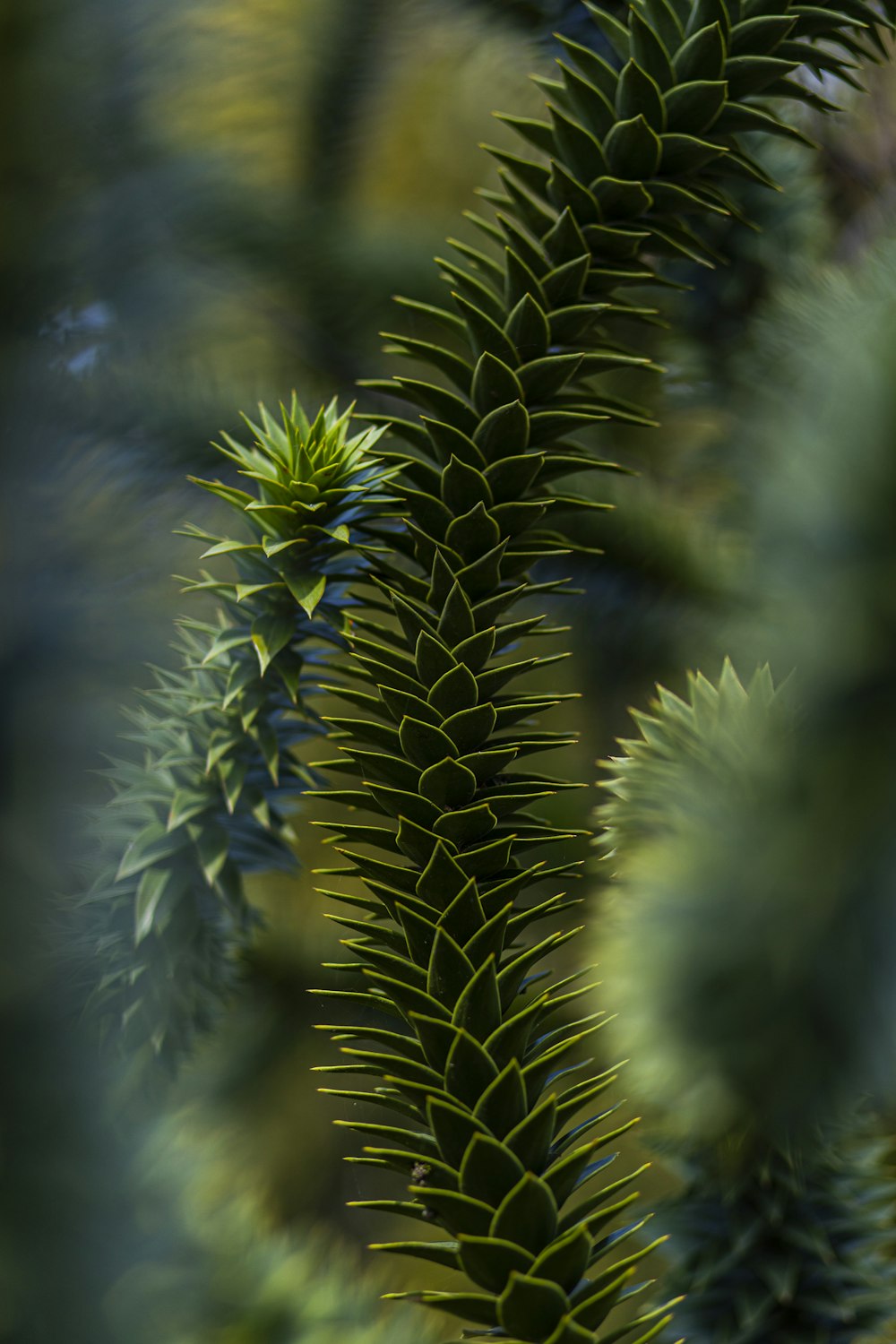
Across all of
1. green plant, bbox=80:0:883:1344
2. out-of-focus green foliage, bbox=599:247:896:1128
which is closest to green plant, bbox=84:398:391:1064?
green plant, bbox=80:0:883:1344

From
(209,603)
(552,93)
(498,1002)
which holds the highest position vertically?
(552,93)

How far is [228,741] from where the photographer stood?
0.92 feet

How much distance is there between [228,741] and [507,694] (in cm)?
8

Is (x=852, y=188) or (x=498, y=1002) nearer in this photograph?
(x=498, y=1002)

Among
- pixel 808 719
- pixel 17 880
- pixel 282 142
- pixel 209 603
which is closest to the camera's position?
pixel 808 719

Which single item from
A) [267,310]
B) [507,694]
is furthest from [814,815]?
[267,310]

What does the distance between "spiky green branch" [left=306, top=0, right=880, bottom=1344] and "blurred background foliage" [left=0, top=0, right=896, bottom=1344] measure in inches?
4.8

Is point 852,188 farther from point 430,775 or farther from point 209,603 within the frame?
point 430,775

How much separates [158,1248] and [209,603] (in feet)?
1.19

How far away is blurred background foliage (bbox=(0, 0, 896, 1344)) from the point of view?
0.40 metres

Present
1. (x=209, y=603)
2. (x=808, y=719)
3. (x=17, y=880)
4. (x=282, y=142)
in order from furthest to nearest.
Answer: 1. (x=282, y=142)
2. (x=209, y=603)
3. (x=17, y=880)
4. (x=808, y=719)

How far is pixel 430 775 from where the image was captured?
8.3 inches

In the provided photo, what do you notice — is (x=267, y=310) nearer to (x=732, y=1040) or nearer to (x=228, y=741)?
(x=228, y=741)

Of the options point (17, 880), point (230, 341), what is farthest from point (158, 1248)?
point (230, 341)
